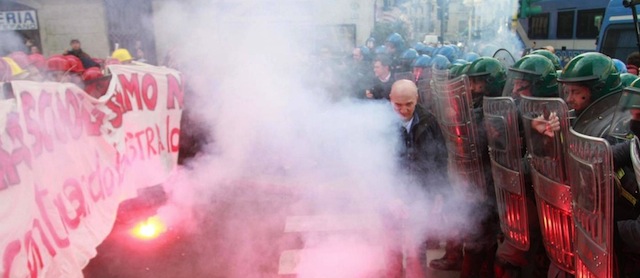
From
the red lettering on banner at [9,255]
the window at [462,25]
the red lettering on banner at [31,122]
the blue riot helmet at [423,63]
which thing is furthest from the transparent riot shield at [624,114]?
the window at [462,25]

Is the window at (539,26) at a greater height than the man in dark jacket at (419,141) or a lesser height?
greater

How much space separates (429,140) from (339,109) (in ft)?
13.7

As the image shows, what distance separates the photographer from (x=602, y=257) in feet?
6.61

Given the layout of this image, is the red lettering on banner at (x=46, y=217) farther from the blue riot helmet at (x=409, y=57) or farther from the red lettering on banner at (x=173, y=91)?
the blue riot helmet at (x=409, y=57)

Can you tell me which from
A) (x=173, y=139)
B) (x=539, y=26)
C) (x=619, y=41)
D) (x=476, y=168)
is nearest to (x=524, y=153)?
(x=476, y=168)

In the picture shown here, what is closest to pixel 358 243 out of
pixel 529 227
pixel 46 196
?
pixel 529 227

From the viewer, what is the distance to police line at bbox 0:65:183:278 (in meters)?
2.87

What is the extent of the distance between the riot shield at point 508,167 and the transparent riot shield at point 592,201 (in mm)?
579

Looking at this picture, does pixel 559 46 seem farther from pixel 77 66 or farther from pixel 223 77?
pixel 77 66

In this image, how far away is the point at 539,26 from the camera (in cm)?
1620

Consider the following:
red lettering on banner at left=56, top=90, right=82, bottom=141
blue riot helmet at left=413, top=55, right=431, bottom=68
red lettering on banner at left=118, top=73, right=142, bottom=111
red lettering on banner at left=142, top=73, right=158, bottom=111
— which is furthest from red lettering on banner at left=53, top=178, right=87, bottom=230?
blue riot helmet at left=413, top=55, right=431, bottom=68

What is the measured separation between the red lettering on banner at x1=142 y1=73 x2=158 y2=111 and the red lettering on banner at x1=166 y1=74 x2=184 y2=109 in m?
0.26

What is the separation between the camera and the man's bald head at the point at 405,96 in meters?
3.64

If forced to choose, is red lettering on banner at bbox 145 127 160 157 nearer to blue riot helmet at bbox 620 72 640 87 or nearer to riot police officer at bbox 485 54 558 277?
riot police officer at bbox 485 54 558 277
